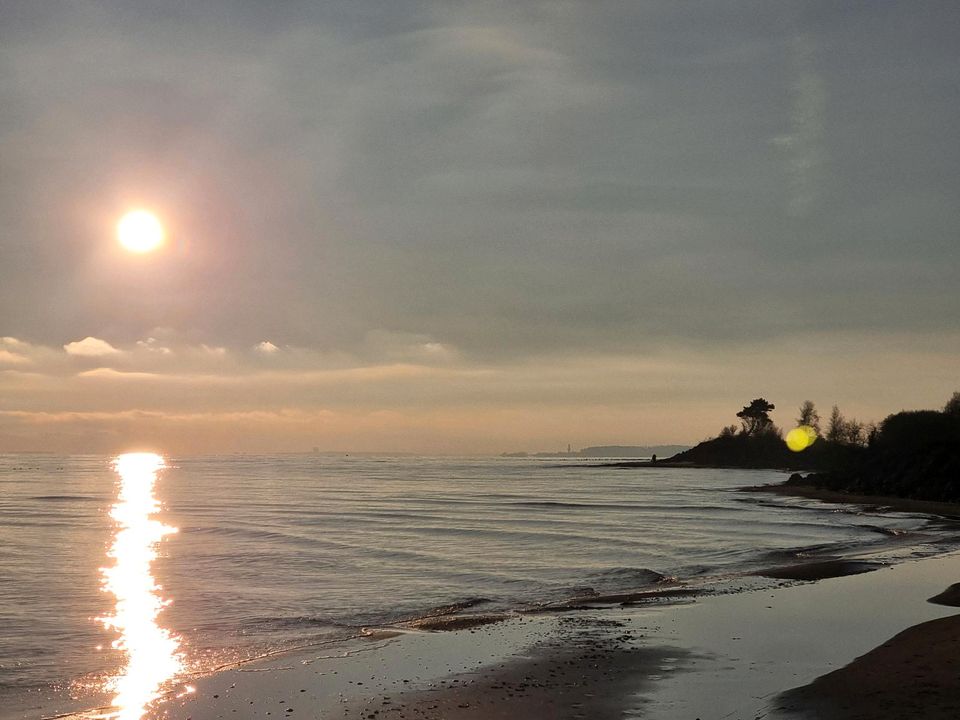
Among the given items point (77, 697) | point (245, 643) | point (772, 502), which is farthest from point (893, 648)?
point (772, 502)

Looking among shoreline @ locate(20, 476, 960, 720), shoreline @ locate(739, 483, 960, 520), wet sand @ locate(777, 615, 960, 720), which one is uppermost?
wet sand @ locate(777, 615, 960, 720)

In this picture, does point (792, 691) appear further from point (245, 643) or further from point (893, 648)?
point (245, 643)

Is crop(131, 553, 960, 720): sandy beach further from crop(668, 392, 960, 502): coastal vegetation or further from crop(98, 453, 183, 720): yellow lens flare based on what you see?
crop(668, 392, 960, 502): coastal vegetation

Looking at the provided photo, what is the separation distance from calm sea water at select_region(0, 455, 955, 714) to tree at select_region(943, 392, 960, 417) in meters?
42.4

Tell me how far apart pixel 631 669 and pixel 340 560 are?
2110 cm

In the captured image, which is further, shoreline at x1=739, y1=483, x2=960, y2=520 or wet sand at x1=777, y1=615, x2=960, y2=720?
shoreline at x1=739, y1=483, x2=960, y2=520

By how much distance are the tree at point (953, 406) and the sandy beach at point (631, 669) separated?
90535 millimetres

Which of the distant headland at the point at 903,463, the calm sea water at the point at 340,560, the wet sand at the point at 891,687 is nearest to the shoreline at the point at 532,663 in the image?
the wet sand at the point at 891,687

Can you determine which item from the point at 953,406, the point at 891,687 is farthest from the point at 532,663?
the point at 953,406

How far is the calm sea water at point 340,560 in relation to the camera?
19531mm

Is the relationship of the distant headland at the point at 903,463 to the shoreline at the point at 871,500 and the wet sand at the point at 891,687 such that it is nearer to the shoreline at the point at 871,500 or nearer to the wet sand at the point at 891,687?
the shoreline at the point at 871,500

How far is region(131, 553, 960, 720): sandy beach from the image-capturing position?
12219 mm

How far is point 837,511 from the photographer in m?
66.0

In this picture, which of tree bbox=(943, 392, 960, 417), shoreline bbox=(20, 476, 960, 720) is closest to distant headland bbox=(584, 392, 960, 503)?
tree bbox=(943, 392, 960, 417)
